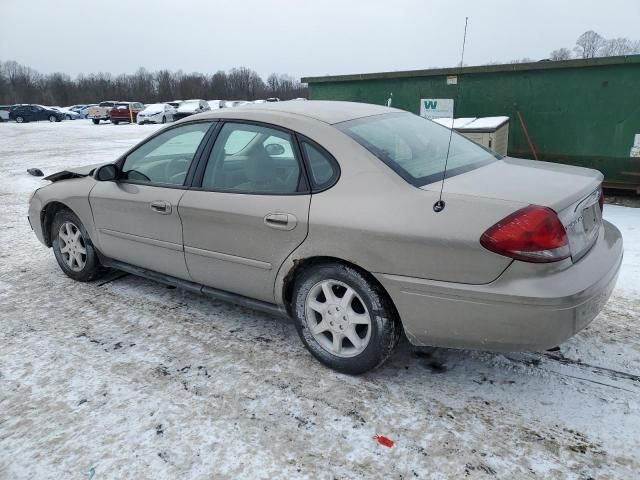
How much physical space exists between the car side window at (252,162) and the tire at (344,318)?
1.85 ft

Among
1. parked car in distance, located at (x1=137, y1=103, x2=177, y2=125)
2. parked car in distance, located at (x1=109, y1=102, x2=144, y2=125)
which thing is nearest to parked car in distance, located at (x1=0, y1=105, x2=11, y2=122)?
parked car in distance, located at (x1=109, y1=102, x2=144, y2=125)

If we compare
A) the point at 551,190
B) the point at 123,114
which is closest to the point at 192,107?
the point at 123,114

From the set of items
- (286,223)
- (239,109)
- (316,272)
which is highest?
(239,109)

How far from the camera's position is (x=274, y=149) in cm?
304

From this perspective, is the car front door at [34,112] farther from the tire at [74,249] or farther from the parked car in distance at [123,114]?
the tire at [74,249]

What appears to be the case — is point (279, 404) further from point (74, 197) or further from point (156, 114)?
point (156, 114)

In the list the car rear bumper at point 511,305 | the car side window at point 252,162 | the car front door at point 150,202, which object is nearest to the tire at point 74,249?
the car front door at point 150,202

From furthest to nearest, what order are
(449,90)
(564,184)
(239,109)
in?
(449,90)
(239,109)
(564,184)

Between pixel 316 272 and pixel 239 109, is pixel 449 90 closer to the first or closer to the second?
pixel 239 109

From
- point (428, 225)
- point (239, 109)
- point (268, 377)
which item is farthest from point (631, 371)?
point (239, 109)

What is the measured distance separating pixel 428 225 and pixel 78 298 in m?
3.01

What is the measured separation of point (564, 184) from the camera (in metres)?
Answer: 2.59

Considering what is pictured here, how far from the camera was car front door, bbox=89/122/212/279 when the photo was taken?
3.42 metres

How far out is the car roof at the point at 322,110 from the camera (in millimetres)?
3039
